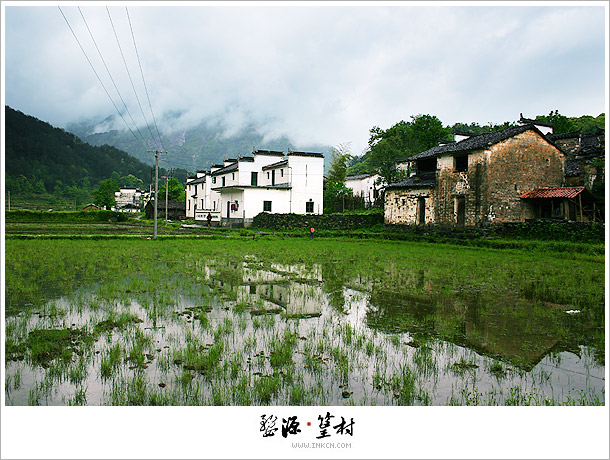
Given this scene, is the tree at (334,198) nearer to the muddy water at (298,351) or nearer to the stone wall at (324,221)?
the stone wall at (324,221)

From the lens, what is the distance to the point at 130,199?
73.1m

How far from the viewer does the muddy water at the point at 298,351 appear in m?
4.40

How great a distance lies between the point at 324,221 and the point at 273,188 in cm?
761

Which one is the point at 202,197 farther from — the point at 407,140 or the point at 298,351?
the point at 298,351

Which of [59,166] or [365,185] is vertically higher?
[365,185]

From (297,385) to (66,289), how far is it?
7166 mm

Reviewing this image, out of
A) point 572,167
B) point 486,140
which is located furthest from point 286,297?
point 572,167

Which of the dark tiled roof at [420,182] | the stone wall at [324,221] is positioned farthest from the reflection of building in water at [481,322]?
the stone wall at [324,221]

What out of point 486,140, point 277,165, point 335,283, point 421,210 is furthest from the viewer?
point 277,165

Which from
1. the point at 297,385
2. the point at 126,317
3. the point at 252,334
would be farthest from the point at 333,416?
the point at 126,317

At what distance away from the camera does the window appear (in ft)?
85.6

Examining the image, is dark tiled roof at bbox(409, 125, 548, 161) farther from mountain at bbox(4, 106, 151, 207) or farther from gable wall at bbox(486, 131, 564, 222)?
mountain at bbox(4, 106, 151, 207)

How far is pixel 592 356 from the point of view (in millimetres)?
5602

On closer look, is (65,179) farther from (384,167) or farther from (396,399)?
(396,399)
